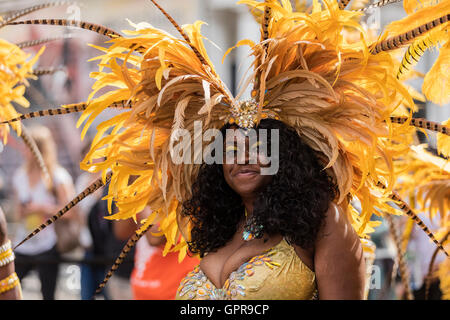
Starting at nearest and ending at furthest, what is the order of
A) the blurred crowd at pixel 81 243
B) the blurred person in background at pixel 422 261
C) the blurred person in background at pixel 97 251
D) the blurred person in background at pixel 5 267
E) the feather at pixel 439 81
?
the feather at pixel 439 81, the blurred person in background at pixel 5 267, the blurred person in background at pixel 422 261, the blurred crowd at pixel 81 243, the blurred person in background at pixel 97 251

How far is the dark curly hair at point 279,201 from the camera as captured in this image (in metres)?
1.77

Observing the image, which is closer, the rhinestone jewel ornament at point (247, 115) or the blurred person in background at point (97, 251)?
the rhinestone jewel ornament at point (247, 115)

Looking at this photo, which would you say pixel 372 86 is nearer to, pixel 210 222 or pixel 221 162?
pixel 221 162

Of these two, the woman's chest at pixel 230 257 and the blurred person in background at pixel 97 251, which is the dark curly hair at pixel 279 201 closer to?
the woman's chest at pixel 230 257

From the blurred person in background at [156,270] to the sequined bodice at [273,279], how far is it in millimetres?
1081

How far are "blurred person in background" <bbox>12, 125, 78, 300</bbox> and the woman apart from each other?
9.16 ft

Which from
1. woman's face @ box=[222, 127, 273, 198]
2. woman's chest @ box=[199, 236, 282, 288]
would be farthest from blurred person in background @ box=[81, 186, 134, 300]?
woman's face @ box=[222, 127, 273, 198]

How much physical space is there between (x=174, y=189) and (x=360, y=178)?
0.65 m

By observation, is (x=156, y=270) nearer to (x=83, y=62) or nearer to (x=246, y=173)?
(x=246, y=173)

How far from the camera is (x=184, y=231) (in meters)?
2.15

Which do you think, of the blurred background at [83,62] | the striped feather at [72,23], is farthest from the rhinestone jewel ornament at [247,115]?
the blurred background at [83,62]

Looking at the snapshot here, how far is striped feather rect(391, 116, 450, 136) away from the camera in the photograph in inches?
72.2

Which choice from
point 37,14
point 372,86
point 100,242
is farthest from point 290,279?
point 37,14

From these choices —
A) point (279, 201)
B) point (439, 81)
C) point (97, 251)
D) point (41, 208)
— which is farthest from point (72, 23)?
point (41, 208)
